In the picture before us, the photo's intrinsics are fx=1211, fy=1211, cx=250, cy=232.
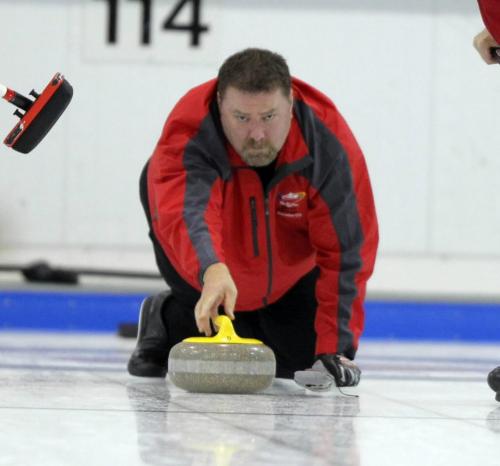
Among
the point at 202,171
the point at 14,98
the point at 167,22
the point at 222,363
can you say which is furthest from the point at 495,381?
the point at 167,22

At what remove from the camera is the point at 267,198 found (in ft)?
9.23

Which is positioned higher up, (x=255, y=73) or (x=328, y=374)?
(x=255, y=73)

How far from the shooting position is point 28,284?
6.52 metres

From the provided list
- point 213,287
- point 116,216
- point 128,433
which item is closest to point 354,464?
point 128,433

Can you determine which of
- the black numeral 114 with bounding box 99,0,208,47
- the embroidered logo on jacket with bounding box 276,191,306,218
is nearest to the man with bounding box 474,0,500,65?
the embroidered logo on jacket with bounding box 276,191,306,218

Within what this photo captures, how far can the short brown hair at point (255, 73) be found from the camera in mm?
2664

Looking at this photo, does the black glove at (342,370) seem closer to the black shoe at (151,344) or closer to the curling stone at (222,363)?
the curling stone at (222,363)

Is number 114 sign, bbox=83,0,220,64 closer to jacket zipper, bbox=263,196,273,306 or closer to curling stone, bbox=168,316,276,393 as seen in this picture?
jacket zipper, bbox=263,196,273,306

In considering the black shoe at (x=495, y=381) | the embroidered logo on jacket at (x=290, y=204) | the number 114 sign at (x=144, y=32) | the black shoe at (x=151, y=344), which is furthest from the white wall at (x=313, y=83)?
the black shoe at (x=495, y=381)

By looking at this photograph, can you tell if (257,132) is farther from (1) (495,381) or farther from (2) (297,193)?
(1) (495,381)

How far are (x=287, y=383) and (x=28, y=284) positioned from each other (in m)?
3.78

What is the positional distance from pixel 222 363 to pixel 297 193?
55cm

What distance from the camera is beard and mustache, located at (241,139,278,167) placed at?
2.66 metres

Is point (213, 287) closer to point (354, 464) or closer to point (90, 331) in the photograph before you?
point (354, 464)
